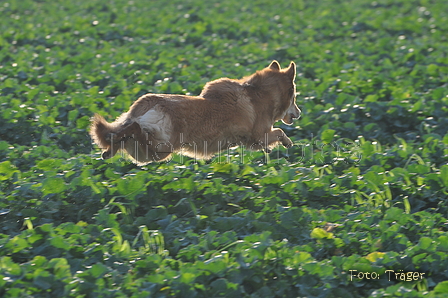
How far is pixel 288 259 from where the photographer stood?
4.86m

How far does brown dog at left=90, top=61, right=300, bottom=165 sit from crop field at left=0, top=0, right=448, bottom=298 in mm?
314

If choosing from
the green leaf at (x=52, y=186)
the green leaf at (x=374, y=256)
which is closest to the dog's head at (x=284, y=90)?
the green leaf at (x=374, y=256)

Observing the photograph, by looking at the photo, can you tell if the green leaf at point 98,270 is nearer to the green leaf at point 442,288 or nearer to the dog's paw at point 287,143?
the green leaf at point 442,288

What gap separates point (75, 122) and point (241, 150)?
7.83 ft

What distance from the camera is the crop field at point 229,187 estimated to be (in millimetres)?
4613

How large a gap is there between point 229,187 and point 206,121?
28.3 inches

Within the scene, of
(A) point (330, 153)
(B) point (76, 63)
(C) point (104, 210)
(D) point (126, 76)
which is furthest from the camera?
(B) point (76, 63)

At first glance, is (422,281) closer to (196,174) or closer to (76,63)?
(196,174)

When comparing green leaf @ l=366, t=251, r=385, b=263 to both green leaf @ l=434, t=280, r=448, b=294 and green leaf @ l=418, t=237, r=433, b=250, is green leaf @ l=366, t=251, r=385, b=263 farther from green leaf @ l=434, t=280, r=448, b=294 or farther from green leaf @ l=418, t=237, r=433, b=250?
green leaf @ l=434, t=280, r=448, b=294

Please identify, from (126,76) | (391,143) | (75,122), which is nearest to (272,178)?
(391,143)

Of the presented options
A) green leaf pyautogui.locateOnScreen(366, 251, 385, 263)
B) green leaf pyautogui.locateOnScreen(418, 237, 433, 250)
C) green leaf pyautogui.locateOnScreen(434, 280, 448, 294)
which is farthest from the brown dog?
green leaf pyautogui.locateOnScreen(434, 280, 448, 294)

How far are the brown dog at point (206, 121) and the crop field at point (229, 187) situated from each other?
12.4 inches

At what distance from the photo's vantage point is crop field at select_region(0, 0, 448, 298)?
15.1ft

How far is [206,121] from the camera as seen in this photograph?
610 cm
